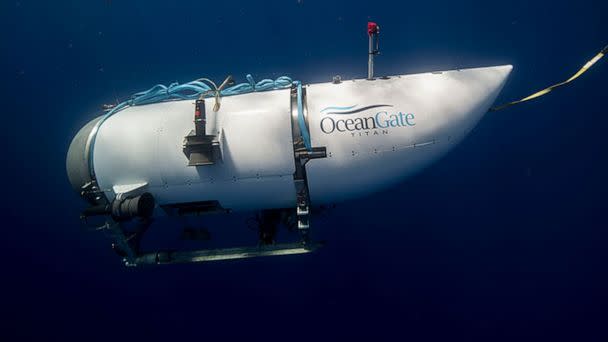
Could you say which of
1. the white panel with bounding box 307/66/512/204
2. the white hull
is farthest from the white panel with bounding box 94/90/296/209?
the white panel with bounding box 307/66/512/204

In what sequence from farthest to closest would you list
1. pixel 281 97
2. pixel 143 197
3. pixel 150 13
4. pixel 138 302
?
pixel 138 302 < pixel 150 13 < pixel 281 97 < pixel 143 197

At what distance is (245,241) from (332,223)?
127 cm

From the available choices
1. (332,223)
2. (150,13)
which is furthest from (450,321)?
(150,13)

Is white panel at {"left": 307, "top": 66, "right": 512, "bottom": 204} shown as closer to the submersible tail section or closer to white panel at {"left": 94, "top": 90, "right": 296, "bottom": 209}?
the submersible tail section

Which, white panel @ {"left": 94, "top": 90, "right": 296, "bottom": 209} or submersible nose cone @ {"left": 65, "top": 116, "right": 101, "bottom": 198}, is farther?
submersible nose cone @ {"left": 65, "top": 116, "right": 101, "bottom": 198}

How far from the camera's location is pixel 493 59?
10.4ft

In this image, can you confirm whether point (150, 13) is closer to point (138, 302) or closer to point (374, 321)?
point (138, 302)

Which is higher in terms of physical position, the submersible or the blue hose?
the blue hose

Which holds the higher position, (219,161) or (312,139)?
(312,139)

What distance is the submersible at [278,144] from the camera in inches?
70.1

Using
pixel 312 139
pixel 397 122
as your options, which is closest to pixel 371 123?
pixel 397 122

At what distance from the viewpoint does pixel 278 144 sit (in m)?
1.78

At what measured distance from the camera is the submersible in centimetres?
178

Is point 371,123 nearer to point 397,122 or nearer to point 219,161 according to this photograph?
point 397,122
